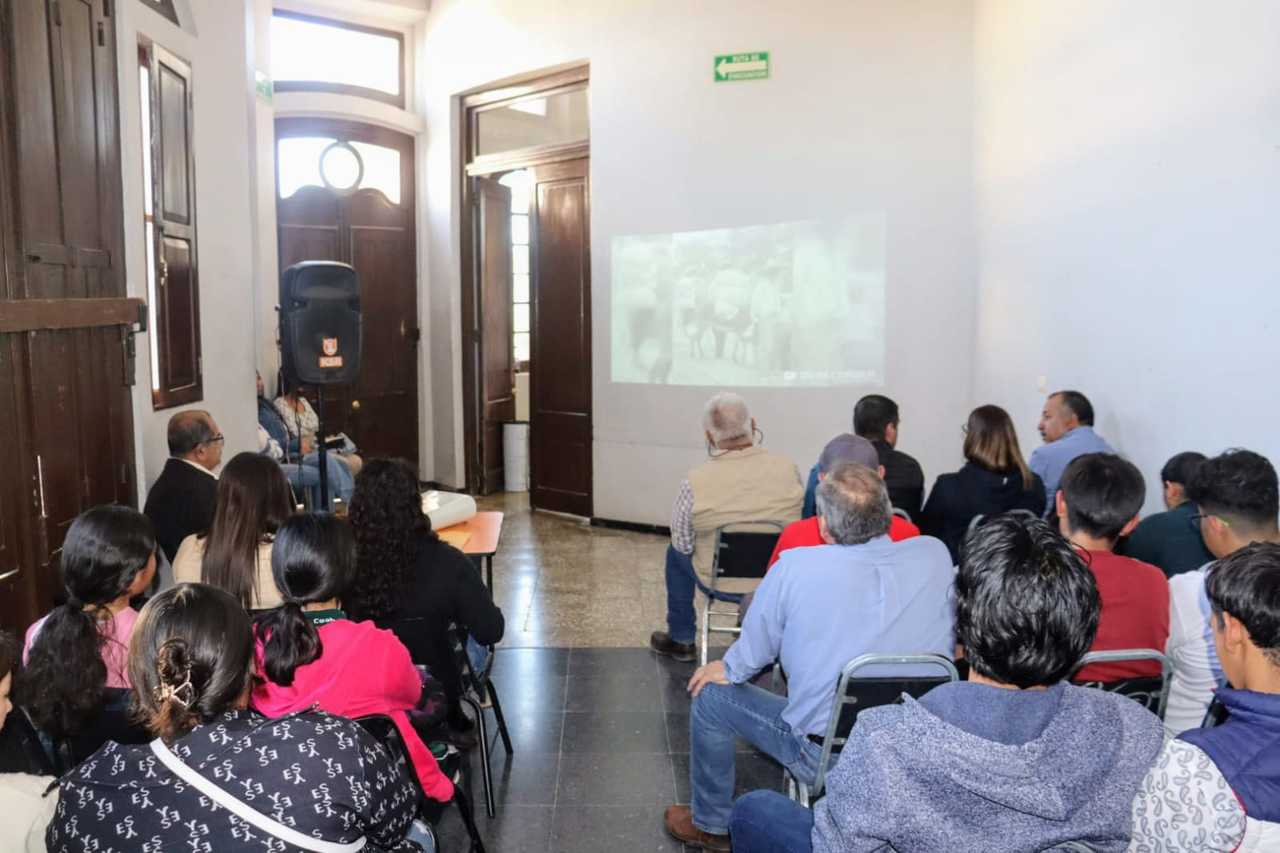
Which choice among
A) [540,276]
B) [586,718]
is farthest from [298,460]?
[586,718]

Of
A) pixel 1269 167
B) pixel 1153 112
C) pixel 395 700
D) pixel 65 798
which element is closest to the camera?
pixel 65 798

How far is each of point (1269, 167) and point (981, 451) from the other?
4.46 feet

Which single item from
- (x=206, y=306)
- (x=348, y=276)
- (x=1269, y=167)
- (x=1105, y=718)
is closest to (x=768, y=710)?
(x=1105, y=718)

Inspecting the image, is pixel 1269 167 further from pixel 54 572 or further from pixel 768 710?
pixel 54 572

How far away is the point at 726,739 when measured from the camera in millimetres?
2881

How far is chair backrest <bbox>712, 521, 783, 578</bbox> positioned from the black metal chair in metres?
1.48

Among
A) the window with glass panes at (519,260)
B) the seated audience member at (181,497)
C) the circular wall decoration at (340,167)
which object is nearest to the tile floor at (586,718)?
the seated audience member at (181,497)

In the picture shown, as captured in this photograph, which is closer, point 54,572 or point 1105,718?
point 1105,718

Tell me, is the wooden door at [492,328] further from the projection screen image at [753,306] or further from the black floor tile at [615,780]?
the black floor tile at [615,780]

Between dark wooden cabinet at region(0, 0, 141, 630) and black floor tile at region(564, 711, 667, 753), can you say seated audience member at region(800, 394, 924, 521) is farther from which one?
dark wooden cabinet at region(0, 0, 141, 630)

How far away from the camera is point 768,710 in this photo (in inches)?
107

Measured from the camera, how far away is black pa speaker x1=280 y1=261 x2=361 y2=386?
15.9ft

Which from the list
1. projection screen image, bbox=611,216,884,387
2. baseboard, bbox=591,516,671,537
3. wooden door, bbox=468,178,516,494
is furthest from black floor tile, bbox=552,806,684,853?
wooden door, bbox=468,178,516,494

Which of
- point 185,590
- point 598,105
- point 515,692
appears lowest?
point 515,692
